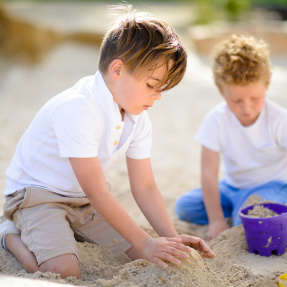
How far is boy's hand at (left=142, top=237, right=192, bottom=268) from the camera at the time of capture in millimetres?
1805

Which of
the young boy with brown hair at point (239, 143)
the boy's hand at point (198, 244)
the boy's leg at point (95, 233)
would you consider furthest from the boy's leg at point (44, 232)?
the young boy with brown hair at point (239, 143)

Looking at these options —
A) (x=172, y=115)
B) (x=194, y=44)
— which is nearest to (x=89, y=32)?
(x=194, y=44)

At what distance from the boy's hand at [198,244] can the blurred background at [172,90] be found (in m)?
1.00

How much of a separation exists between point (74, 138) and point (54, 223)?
408 mm

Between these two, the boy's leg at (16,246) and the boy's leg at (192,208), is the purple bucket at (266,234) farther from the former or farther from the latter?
the boy's leg at (16,246)

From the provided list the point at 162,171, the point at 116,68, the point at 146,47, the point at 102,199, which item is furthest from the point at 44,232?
the point at 162,171

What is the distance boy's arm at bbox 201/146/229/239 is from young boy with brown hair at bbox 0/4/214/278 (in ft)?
1.93

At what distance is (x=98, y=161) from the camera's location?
200cm

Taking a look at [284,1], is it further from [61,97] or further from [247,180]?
[61,97]

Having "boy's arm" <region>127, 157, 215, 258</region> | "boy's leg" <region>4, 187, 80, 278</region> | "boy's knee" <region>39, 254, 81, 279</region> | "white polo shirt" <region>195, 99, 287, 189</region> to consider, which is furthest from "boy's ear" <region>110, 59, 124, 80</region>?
"white polo shirt" <region>195, 99, 287, 189</region>

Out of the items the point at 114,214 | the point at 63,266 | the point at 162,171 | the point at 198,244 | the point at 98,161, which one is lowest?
the point at 162,171

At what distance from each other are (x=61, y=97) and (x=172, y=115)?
3.29 meters

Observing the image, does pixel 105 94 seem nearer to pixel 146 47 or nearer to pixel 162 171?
pixel 146 47

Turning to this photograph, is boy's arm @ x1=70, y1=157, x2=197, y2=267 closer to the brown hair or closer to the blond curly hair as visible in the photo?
the brown hair
